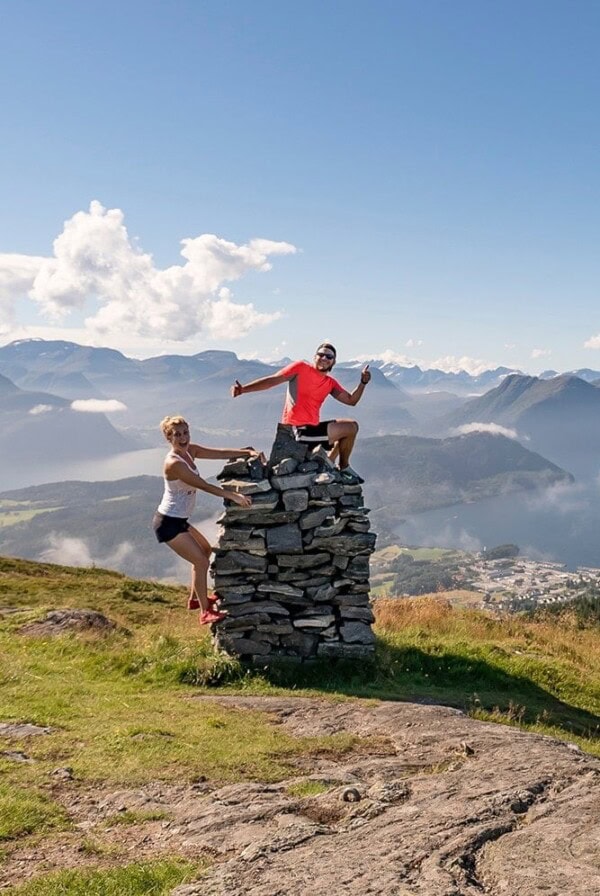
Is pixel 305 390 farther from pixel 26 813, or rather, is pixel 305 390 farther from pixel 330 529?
pixel 26 813

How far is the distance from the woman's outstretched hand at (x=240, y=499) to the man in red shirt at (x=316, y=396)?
1.98 metres

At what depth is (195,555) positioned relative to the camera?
13523 millimetres

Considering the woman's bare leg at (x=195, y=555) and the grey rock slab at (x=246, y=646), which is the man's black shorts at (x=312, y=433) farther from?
the grey rock slab at (x=246, y=646)

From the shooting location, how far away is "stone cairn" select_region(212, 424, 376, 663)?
1401cm

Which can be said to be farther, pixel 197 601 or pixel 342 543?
pixel 197 601

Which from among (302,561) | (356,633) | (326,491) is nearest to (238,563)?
(302,561)

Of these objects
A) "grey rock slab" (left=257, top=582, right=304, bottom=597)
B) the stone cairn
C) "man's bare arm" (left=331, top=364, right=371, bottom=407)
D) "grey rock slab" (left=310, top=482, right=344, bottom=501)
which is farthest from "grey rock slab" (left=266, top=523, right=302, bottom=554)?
"man's bare arm" (left=331, top=364, right=371, bottom=407)

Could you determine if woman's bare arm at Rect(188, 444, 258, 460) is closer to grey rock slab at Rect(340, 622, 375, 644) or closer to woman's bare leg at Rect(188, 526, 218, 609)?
woman's bare leg at Rect(188, 526, 218, 609)

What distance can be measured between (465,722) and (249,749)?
157 inches

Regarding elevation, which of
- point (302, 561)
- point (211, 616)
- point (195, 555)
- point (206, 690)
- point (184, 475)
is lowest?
point (206, 690)

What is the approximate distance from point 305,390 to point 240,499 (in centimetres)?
278

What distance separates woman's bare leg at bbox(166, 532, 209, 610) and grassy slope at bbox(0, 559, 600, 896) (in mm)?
1389

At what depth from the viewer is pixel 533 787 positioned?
7.49m

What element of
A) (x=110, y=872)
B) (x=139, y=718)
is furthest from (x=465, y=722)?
(x=110, y=872)
